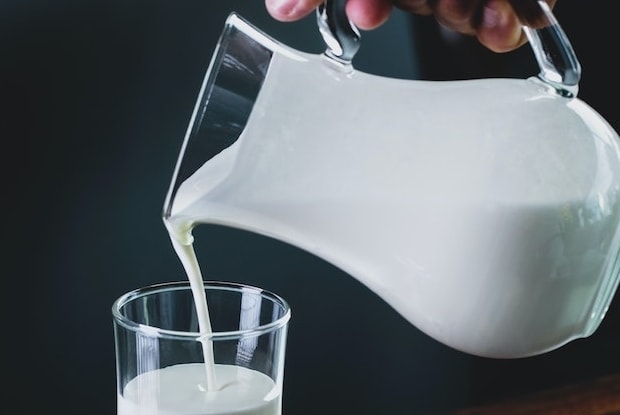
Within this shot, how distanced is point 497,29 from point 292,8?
15 cm

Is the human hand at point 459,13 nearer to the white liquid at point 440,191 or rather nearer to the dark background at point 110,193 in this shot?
the white liquid at point 440,191

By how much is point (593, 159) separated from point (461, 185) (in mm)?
68

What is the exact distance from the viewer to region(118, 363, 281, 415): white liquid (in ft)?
1.87

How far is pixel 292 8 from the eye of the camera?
61 centimetres

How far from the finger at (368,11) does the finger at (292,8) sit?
0.02 meters

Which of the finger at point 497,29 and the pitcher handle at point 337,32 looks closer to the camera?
the pitcher handle at point 337,32

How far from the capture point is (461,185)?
1.61 ft

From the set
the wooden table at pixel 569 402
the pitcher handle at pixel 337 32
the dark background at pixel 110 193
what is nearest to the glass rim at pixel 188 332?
the pitcher handle at pixel 337 32

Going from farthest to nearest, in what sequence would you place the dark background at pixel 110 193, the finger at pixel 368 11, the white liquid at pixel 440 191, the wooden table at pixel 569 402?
1. the wooden table at pixel 569 402
2. the dark background at pixel 110 193
3. the finger at pixel 368 11
4. the white liquid at pixel 440 191

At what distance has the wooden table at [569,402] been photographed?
1.08m

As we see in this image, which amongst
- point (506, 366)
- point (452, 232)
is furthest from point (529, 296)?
point (506, 366)

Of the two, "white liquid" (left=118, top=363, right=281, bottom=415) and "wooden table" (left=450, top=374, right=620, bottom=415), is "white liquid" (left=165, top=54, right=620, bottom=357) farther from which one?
"wooden table" (left=450, top=374, right=620, bottom=415)

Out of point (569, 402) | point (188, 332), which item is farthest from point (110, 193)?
point (569, 402)

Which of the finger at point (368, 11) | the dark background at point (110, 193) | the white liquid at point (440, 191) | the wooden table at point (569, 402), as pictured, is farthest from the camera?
the wooden table at point (569, 402)
